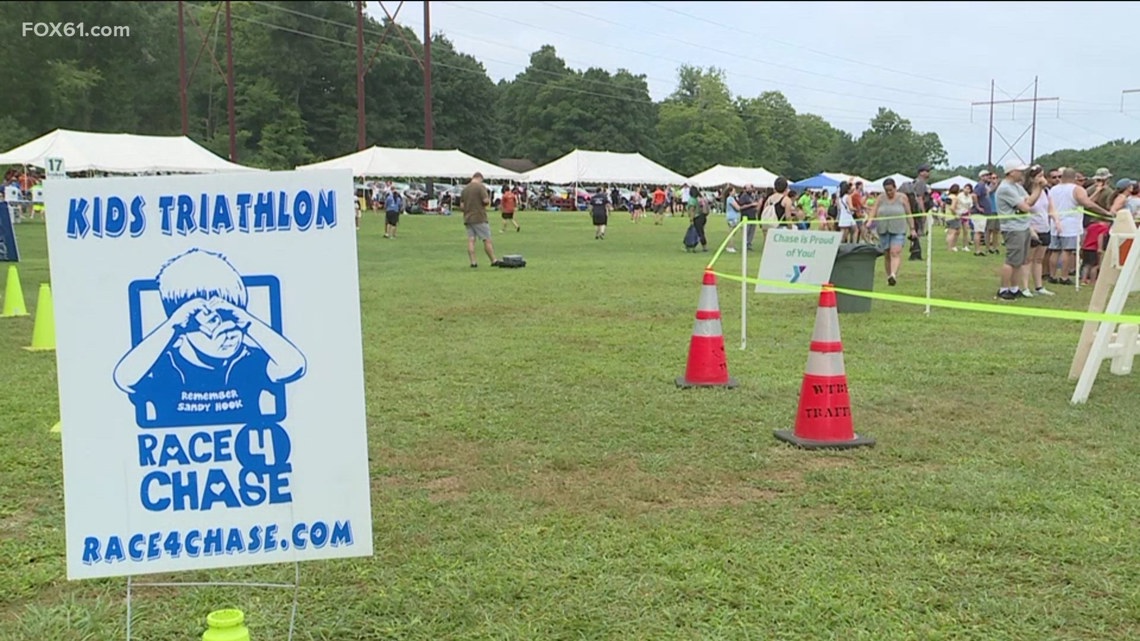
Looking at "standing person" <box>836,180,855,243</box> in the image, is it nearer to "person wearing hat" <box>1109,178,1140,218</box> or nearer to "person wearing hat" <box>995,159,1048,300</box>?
"person wearing hat" <box>1109,178,1140,218</box>

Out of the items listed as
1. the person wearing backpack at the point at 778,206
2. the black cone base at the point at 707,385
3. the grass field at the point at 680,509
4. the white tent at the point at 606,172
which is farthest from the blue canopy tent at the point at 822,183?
the black cone base at the point at 707,385

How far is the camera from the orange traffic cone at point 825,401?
5.17m

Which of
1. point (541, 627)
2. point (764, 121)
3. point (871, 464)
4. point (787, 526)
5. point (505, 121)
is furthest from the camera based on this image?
point (764, 121)

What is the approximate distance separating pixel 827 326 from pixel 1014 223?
288 inches

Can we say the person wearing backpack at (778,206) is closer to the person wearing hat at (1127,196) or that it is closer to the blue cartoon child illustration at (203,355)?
the person wearing hat at (1127,196)

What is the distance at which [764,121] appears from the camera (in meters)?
113

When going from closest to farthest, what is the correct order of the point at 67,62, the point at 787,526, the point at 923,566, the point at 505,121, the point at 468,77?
the point at 923,566
the point at 787,526
the point at 67,62
the point at 468,77
the point at 505,121

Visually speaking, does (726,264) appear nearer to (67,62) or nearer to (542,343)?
(542,343)

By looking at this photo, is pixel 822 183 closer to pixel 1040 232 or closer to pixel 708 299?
pixel 1040 232

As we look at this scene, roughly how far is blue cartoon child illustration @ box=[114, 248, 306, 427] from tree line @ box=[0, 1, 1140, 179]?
52.0 feet

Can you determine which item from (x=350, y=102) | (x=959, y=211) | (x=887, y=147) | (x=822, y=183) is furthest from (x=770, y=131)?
(x=959, y=211)

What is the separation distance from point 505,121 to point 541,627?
9605 cm

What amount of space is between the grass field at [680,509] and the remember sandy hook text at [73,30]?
4679 centimetres

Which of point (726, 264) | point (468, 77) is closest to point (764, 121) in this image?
point (468, 77)
